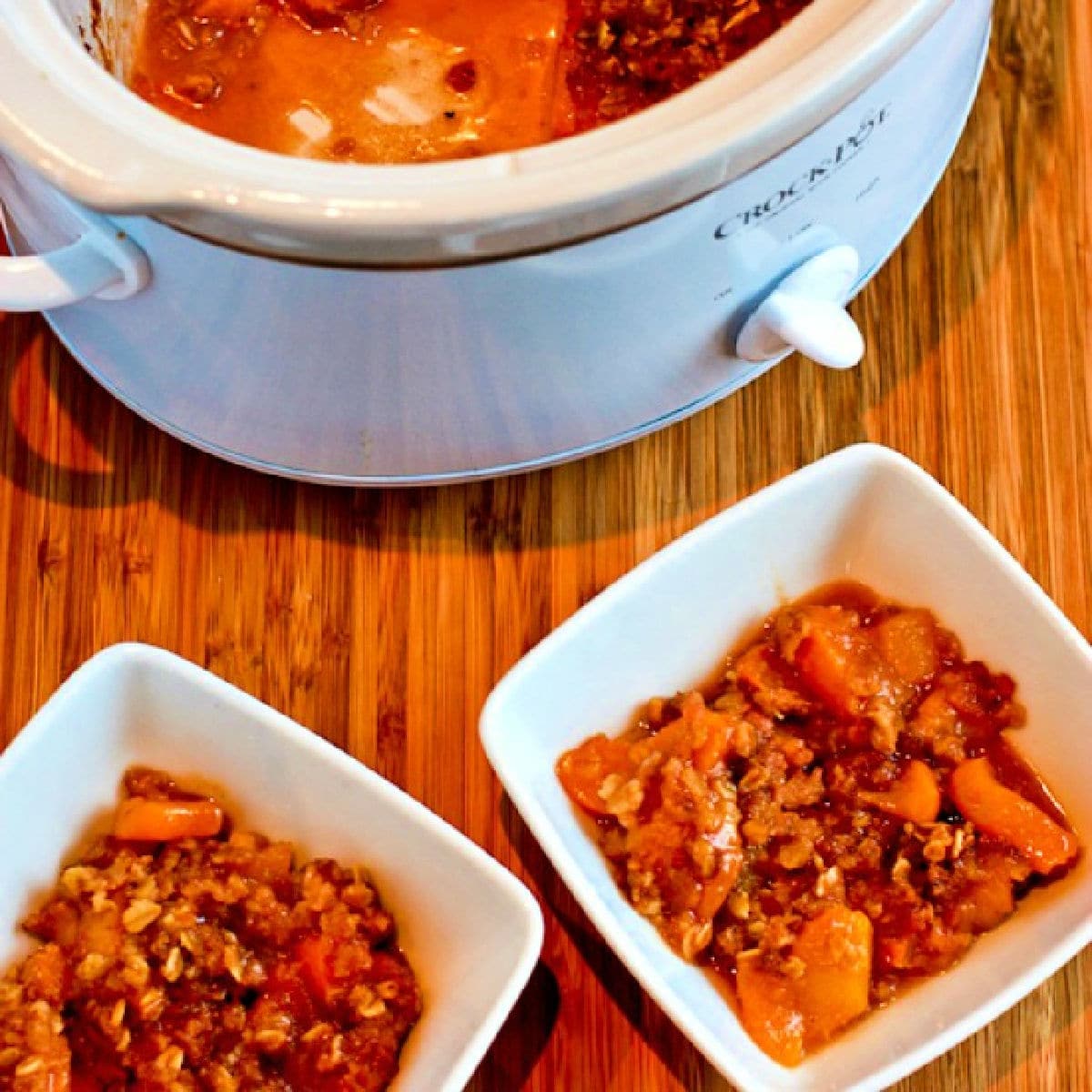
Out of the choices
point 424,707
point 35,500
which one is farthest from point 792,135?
point 35,500

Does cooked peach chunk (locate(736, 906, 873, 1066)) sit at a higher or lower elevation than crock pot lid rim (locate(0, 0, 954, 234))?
lower

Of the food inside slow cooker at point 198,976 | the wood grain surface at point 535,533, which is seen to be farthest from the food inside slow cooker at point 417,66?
the food inside slow cooker at point 198,976

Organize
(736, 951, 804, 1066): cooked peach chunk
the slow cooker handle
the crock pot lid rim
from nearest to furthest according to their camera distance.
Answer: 1. the crock pot lid rim
2. the slow cooker handle
3. (736, 951, 804, 1066): cooked peach chunk

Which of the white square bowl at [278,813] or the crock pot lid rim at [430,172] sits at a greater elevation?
the crock pot lid rim at [430,172]

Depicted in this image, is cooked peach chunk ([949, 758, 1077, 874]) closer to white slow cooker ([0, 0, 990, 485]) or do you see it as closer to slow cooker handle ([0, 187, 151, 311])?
white slow cooker ([0, 0, 990, 485])

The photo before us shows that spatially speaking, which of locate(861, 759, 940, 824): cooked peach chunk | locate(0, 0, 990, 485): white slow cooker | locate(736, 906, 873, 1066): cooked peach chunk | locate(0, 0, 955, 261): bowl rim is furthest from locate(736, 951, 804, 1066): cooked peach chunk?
locate(0, 0, 955, 261): bowl rim

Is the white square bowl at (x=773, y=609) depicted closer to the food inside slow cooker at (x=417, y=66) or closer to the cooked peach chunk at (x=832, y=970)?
the cooked peach chunk at (x=832, y=970)

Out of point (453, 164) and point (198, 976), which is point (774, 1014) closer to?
point (198, 976)
